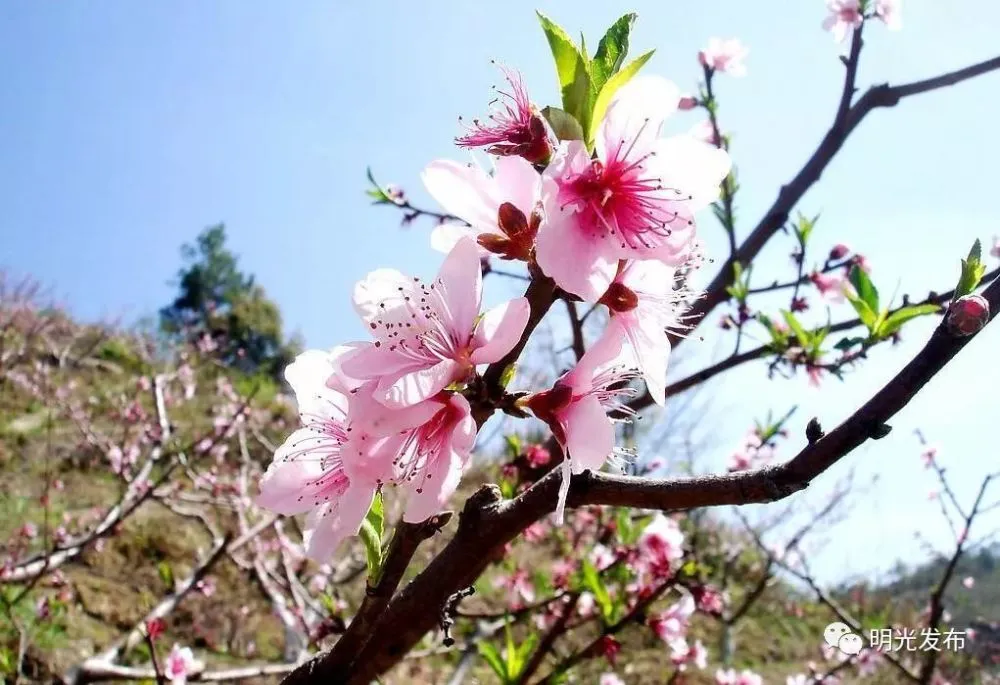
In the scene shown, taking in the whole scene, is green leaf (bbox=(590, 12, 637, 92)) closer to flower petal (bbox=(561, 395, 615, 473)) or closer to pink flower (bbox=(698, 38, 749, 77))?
flower petal (bbox=(561, 395, 615, 473))

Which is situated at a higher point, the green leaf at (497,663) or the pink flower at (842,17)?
the pink flower at (842,17)

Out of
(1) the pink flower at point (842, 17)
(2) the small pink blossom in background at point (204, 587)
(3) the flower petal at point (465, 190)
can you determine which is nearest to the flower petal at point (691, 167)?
(3) the flower petal at point (465, 190)

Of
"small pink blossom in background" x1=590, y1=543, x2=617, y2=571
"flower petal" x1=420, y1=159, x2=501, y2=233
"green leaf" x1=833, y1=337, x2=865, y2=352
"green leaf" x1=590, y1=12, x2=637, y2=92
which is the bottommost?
"flower petal" x1=420, y1=159, x2=501, y2=233

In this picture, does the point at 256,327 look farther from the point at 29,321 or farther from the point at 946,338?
the point at 946,338

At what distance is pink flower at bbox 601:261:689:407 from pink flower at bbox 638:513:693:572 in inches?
80.3

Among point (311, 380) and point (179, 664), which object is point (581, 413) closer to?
point (311, 380)

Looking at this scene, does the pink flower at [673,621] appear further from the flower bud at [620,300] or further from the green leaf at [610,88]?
the green leaf at [610,88]

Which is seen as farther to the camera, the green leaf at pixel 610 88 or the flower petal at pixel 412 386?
the green leaf at pixel 610 88

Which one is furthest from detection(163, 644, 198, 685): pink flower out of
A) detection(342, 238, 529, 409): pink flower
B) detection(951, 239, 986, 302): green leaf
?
detection(951, 239, 986, 302): green leaf

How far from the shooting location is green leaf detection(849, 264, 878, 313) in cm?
162

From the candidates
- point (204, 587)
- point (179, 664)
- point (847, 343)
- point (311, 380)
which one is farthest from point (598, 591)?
point (204, 587)

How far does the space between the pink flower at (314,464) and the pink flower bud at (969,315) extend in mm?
671

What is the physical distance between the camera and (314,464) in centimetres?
95

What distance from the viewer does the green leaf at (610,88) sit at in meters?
0.82
